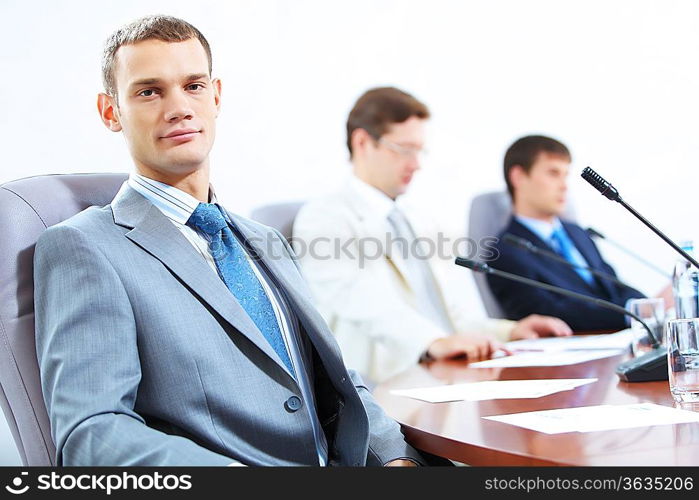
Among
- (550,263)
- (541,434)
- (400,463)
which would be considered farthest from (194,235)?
(550,263)

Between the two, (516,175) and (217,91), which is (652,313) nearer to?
(217,91)

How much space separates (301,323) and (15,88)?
5.61 feet

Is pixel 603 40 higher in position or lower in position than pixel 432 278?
higher

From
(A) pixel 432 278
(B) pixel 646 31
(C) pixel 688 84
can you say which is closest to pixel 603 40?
(B) pixel 646 31

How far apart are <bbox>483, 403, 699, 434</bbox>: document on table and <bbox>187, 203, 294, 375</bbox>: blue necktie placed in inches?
15.3

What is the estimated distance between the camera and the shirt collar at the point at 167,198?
52.1 inches

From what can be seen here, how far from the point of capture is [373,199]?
2.96 m

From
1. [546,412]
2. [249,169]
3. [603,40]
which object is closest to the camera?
[546,412]


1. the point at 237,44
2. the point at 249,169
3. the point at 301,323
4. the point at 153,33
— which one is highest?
the point at 237,44

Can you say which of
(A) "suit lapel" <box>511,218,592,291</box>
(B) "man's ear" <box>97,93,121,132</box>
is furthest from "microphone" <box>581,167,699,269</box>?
(A) "suit lapel" <box>511,218,592,291</box>

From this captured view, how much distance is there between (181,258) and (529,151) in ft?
8.81

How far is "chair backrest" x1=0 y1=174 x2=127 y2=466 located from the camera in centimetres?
114
